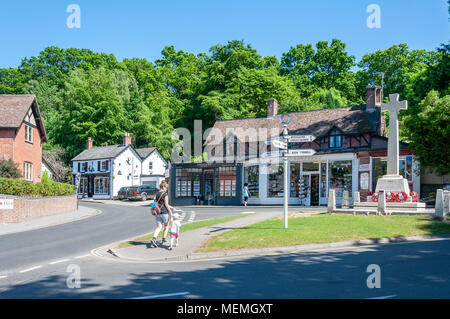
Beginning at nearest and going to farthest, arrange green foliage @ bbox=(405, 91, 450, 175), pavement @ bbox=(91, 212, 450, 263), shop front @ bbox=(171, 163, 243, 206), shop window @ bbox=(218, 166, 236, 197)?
pavement @ bbox=(91, 212, 450, 263) < green foliage @ bbox=(405, 91, 450, 175) < shop window @ bbox=(218, 166, 236, 197) < shop front @ bbox=(171, 163, 243, 206)

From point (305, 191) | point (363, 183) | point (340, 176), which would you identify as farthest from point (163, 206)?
point (340, 176)

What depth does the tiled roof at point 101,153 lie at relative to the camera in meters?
51.6

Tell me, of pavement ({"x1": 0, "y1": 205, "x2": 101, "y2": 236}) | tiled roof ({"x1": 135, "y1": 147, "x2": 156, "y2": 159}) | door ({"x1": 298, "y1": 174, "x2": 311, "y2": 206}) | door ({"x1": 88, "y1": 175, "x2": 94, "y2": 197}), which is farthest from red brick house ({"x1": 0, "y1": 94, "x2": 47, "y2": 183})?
door ({"x1": 298, "y1": 174, "x2": 311, "y2": 206})

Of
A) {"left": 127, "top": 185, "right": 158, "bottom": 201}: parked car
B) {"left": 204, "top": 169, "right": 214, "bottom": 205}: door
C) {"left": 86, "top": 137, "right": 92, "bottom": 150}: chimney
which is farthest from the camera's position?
{"left": 86, "top": 137, "right": 92, "bottom": 150}: chimney

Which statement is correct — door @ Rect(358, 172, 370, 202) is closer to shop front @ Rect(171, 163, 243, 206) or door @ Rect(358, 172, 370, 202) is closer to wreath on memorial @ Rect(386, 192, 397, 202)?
wreath on memorial @ Rect(386, 192, 397, 202)

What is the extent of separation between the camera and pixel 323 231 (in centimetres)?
1381

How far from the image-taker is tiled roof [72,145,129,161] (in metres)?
51.6

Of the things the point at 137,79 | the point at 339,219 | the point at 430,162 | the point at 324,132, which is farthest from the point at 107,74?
the point at 339,219

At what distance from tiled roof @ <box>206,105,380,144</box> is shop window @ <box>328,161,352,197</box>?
2777 millimetres

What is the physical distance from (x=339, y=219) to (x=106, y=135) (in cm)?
4885

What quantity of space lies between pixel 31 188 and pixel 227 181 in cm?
1534

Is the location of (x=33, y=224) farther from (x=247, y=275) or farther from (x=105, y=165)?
(x=105, y=165)
